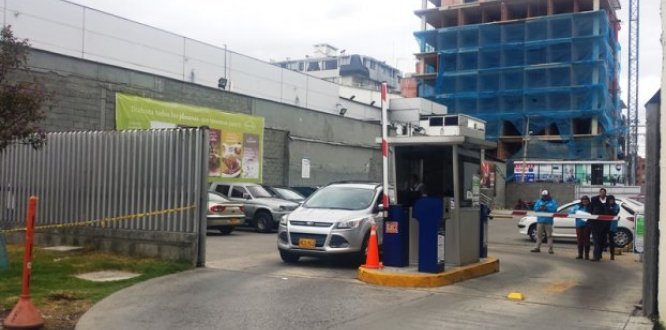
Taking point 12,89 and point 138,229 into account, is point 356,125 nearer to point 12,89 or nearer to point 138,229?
point 138,229

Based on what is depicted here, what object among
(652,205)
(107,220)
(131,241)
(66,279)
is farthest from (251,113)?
(652,205)

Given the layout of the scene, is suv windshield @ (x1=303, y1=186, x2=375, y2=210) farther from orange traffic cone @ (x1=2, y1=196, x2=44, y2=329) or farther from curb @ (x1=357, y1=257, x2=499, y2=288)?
orange traffic cone @ (x1=2, y1=196, x2=44, y2=329)

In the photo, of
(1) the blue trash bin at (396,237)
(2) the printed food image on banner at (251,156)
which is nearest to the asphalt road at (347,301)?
(1) the blue trash bin at (396,237)

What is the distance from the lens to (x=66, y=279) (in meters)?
10.4

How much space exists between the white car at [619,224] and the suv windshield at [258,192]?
8.60 metres

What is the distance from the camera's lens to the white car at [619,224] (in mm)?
17938

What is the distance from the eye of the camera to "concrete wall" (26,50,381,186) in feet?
69.3

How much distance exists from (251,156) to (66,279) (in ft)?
60.0

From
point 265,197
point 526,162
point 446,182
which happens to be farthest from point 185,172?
point 526,162

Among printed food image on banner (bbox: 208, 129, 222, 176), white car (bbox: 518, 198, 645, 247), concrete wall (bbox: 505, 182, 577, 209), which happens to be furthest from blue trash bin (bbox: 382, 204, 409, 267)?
concrete wall (bbox: 505, 182, 577, 209)

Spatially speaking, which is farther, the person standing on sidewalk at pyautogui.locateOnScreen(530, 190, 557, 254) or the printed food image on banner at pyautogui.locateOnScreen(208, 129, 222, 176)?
the printed food image on banner at pyautogui.locateOnScreen(208, 129, 222, 176)

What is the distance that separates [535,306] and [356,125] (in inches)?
1084

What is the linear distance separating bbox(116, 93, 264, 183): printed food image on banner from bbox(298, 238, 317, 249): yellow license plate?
1162 centimetres

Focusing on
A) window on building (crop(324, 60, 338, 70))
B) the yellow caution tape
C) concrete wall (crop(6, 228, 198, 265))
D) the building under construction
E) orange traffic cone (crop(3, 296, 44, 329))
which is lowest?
orange traffic cone (crop(3, 296, 44, 329))
